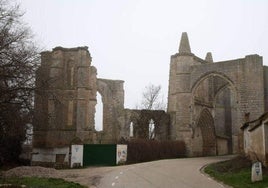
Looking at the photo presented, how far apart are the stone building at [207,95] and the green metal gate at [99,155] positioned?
Answer: 918 centimetres

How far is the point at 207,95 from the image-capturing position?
3825 centimetres

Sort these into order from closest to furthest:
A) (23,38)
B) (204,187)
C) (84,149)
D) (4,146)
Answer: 1. (204,187)
2. (23,38)
3. (84,149)
4. (4,146)

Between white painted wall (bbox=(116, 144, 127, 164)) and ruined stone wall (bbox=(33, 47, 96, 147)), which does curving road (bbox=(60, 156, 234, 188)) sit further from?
ruined stone wall (bbox=(33, 47, 96, 147))

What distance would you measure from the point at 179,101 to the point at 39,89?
1884 centimetres

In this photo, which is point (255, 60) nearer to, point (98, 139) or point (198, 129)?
point (198, 129)

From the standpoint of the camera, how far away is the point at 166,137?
117 feet

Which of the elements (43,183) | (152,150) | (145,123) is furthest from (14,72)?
(145,123)

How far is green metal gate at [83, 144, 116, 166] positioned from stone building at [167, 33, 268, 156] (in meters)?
9.18

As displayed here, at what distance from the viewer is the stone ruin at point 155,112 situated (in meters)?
29.5

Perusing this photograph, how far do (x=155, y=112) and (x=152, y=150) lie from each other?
23.0ft

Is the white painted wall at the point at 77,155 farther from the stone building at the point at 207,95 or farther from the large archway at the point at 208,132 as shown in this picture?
the large archway at the point at 208,132

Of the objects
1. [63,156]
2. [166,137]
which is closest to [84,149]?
[63,156]

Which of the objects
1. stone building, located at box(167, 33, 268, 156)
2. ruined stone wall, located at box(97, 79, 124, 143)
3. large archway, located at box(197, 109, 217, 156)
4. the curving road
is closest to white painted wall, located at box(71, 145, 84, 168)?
the curving road

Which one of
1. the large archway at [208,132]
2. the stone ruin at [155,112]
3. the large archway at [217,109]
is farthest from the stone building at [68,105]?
the large archway at [208,132]
